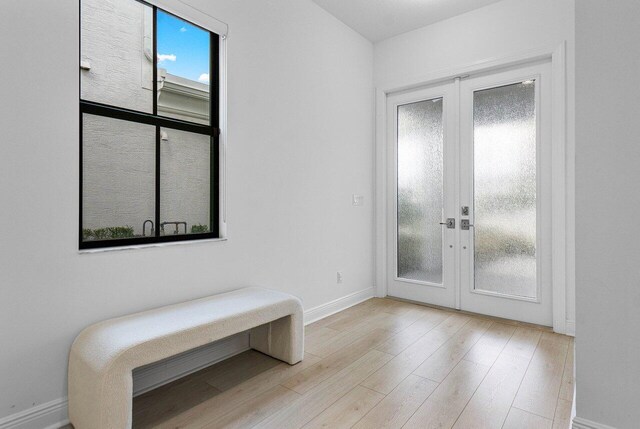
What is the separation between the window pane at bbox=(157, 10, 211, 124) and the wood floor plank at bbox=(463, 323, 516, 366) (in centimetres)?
267

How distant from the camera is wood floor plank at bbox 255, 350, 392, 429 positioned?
1.85 meters

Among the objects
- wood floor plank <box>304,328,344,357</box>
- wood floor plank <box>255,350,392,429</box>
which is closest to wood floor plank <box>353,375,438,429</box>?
wood floor plank <box>255,350,392,429</box>

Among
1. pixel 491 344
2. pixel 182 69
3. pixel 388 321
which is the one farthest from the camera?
pixel 388 321

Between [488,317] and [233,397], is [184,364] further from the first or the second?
[488,317]

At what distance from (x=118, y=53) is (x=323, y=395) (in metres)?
2.42

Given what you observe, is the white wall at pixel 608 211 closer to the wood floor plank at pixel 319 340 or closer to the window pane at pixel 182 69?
the wood floor plank at pixel 319 340

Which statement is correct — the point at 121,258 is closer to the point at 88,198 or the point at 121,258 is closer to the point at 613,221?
the point at 88,198

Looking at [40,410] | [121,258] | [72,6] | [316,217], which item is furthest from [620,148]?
[40,410]

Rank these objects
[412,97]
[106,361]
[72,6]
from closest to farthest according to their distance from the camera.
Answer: [106,361], [72,6], [412,97]

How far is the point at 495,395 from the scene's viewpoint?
2.08 metres

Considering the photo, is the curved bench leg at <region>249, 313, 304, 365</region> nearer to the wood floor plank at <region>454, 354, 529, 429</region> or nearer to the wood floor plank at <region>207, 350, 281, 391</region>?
the wood floor plank at <region>207, 350, 281, 391</region>

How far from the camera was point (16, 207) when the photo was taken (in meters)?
1.67

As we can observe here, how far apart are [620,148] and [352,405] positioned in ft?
6.11

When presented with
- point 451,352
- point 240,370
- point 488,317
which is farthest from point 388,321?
point 240,370
